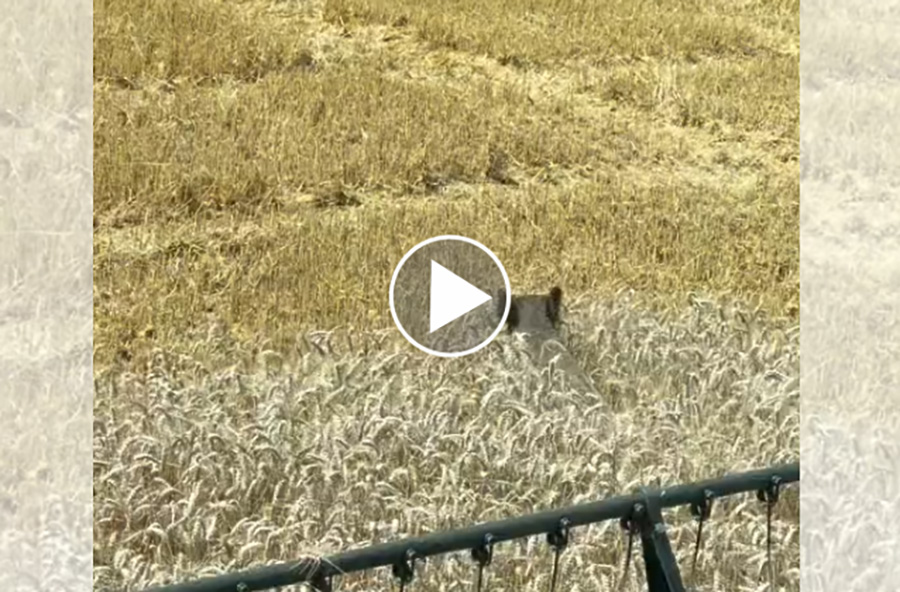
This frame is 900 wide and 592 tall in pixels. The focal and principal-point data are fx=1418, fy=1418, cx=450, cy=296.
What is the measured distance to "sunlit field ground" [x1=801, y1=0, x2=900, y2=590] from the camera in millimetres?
2355

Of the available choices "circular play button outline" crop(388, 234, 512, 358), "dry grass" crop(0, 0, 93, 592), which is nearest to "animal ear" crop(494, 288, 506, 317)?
"circular play button outline" crop(388, 234, 512, 358)

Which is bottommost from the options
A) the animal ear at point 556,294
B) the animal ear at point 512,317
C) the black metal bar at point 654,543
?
the black metal bar at point 654,543

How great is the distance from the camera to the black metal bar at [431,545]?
1.83 m

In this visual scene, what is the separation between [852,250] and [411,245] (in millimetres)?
740

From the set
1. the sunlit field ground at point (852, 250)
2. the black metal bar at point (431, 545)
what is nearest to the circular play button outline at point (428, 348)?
the black metal bar at point (431, 545)

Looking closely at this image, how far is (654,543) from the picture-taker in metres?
1.96

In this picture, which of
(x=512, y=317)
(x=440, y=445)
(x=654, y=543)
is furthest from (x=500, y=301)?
(x=654, y=543)

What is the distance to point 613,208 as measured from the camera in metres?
2.41

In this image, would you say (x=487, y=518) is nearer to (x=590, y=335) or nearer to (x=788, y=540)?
(x=590, y=335)

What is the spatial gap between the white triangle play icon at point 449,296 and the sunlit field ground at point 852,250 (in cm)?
58

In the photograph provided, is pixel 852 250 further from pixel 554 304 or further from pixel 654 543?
pixel 654 543

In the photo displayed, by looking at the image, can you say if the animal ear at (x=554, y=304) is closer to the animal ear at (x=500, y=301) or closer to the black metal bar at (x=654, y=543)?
the animal ear at (x=500, y=301)

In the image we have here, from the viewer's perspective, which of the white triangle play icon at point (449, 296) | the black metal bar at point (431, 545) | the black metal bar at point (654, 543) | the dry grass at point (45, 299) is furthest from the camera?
the white triangle play icon at point (449, 296)

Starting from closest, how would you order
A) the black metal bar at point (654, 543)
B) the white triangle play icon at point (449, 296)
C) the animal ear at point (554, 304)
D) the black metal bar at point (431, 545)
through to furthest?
the black metal bar at point (431, 545), the black metal bar at point (654, 543), the white triangle play icon at point (449, 296), the animal ear at point (554, 304)
